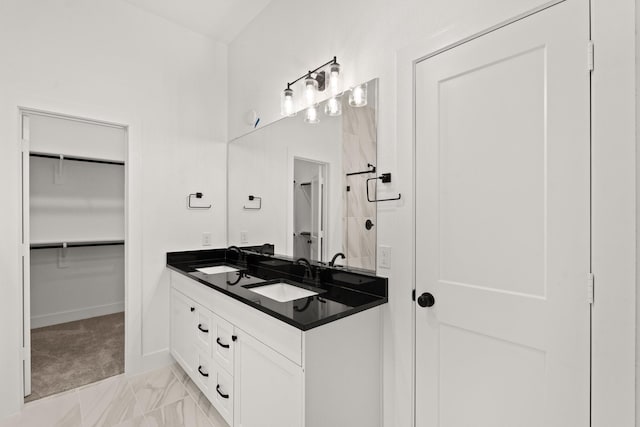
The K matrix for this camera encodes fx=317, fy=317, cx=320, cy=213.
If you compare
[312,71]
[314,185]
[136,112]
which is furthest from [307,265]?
[136,112]

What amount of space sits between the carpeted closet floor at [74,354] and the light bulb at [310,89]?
8.76 feet

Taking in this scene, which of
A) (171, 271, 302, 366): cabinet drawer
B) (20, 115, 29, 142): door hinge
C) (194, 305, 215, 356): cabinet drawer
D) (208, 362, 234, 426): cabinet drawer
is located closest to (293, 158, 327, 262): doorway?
(171, 271, 302, 366): cabinet drawer

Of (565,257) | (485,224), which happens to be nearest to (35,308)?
(485,224)

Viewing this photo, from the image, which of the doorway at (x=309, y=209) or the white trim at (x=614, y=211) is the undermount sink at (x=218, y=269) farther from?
the white trim at (x=614, y=211)

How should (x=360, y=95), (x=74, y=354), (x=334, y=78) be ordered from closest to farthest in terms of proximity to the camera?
(x=360, y=95) → (x=334, y=78) → (x=74, y=354)

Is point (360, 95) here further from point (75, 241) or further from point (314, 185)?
point (75, 241)

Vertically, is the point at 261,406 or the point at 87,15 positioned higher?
the point at 87,15

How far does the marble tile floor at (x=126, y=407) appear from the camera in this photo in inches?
79.6

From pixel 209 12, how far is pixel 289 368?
2811mm

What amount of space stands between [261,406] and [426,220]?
1229 mm

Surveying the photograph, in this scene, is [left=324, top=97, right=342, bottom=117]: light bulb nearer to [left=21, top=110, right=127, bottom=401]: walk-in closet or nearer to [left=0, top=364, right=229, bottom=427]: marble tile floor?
[left=0, top=364, right=229, bottom=427]: marble tile floor

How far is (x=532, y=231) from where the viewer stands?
3.93 feet

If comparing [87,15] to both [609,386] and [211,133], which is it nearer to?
[211,133]

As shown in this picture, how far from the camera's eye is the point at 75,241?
3686mm
